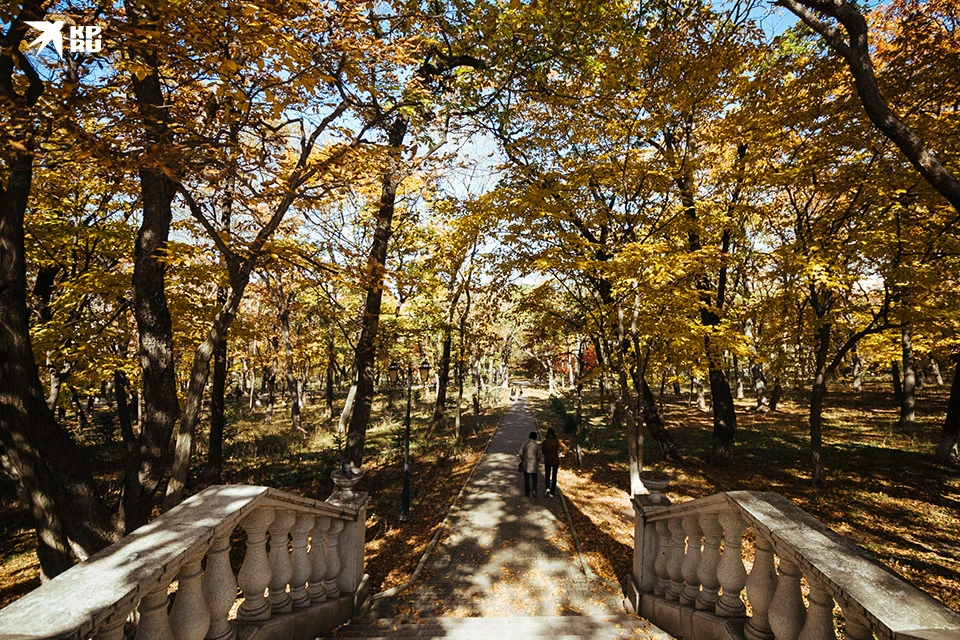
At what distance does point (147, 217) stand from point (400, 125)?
488 cm

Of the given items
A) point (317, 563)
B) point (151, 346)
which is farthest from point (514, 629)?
point (151, 346)

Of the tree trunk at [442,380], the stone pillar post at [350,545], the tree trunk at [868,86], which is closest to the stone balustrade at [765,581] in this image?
the stone pillar post at [350,545]

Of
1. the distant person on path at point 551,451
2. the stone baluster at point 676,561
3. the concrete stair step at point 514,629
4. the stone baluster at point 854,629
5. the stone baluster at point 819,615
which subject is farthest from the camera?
the distant person on path at point 551,451

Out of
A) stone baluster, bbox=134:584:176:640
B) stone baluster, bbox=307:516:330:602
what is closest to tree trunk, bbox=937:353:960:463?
stone baluster, bbox=307:516:330:602

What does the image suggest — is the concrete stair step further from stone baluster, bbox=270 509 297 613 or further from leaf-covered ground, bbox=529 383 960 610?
leaf-covered ground, bbox=529 383 960 610

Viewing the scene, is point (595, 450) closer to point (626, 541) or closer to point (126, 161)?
point (626, 541)

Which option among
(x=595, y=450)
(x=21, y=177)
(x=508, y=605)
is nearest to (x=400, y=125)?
(x=21, y=177)

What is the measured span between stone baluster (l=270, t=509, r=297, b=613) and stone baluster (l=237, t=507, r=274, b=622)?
0.20m

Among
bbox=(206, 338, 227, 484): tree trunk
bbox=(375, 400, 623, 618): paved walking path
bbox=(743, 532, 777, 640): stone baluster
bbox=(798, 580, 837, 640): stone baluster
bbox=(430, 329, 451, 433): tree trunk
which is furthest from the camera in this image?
bbox=(430, 329, 451, 433): tree trunk

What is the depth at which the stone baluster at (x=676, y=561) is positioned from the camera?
13.3 ft

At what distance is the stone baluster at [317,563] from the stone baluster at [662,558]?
3.58m

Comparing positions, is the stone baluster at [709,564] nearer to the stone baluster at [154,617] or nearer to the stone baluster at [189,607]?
the stone baluster at [189,607]

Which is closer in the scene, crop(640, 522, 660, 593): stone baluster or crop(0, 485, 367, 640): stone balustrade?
crop(0, 485, 367, 640): stone balustrade

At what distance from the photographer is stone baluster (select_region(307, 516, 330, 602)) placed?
393 centimetres
